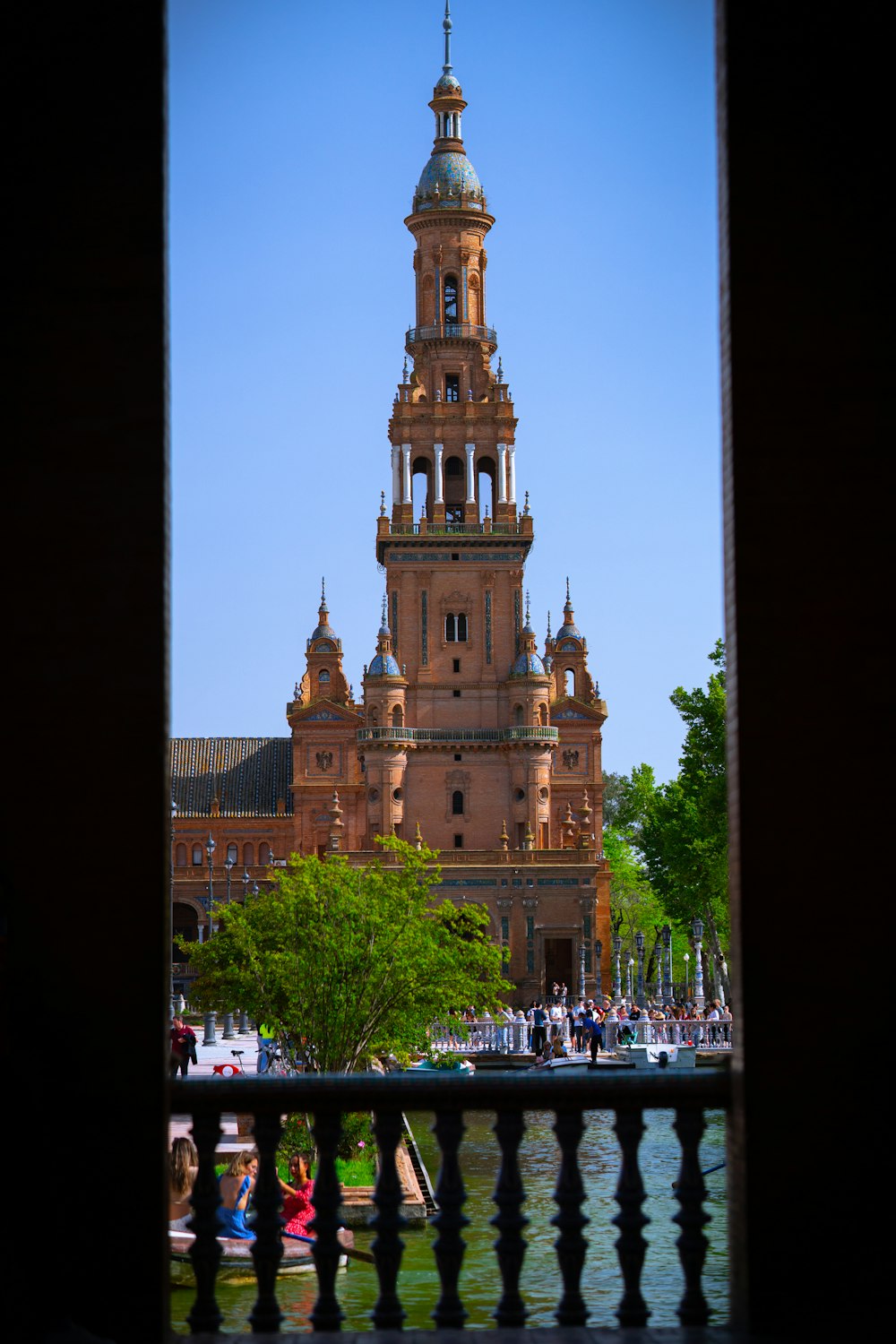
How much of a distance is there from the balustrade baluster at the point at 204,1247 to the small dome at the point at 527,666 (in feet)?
219

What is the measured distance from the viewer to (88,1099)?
5301mm

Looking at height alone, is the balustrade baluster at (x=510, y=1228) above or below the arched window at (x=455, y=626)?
below

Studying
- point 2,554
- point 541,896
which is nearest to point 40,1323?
point 2,554

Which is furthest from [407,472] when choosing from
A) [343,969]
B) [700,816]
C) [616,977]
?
[343,969]

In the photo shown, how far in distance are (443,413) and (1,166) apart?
70.6 m

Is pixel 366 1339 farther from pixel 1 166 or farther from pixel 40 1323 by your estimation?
pixel 1 166

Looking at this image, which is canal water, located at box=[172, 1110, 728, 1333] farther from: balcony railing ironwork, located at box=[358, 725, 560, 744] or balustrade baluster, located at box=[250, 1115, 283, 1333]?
balcony railing ironwork, located at box=[358, 725, 560, 744]

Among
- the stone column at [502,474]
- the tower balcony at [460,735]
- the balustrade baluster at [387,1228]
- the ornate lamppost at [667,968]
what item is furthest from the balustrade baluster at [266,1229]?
the stone column at [502,474]

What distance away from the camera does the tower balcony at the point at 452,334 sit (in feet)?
252

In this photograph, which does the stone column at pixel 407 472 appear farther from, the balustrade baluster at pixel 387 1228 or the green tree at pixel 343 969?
the balustrade baluster at pixel 387 1228

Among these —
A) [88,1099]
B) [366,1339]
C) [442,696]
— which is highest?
[442,696]

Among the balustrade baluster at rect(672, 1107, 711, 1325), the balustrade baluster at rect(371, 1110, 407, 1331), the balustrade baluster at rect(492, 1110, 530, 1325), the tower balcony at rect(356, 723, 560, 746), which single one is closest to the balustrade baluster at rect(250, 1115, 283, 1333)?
the balustrade baluster at rect(371, 1110, 407, 1331)

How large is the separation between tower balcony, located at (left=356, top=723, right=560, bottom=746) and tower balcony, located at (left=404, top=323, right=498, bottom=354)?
16703mm

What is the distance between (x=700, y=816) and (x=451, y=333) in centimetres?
3178
